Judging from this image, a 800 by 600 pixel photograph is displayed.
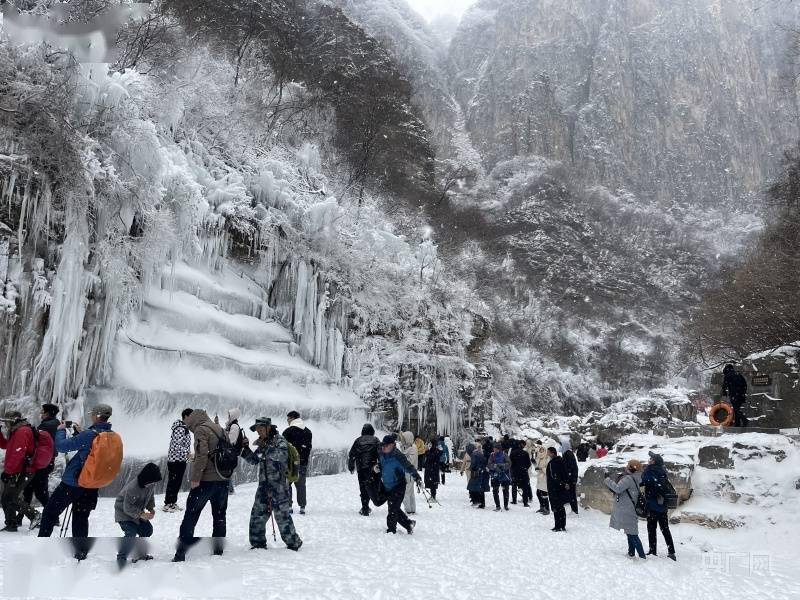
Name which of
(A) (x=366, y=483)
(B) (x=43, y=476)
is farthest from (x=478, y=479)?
(B) (x=43, y=476)

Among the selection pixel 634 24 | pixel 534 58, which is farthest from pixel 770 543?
pixel 634 24

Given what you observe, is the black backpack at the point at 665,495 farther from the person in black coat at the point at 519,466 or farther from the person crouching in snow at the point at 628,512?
the person in black coat at the point at 519,466

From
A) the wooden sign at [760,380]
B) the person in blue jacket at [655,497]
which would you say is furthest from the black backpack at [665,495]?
the wooden sign at [760,380]

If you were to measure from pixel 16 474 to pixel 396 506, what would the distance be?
389cm

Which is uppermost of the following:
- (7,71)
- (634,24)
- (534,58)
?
Answer: (634,24)

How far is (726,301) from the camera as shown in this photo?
2367cm

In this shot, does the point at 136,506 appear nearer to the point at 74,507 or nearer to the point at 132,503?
the point at 132,503

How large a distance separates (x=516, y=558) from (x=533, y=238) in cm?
4933

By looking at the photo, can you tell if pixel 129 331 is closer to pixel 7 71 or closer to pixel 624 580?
pixel 7 71

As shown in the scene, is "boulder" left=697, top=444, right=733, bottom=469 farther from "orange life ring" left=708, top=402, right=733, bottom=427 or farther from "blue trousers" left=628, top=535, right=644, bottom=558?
"blue trousers" left=628, top=535, right=644, bottom=558

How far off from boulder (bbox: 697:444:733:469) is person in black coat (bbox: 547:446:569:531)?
2.84 meters

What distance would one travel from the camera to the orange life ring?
11.8 meters

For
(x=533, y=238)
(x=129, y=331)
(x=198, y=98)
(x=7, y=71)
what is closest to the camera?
(x=7, y=71)

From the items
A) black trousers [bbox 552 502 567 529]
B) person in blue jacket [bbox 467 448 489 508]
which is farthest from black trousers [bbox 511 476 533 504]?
black trousers [bbox 552 502 567 529]
